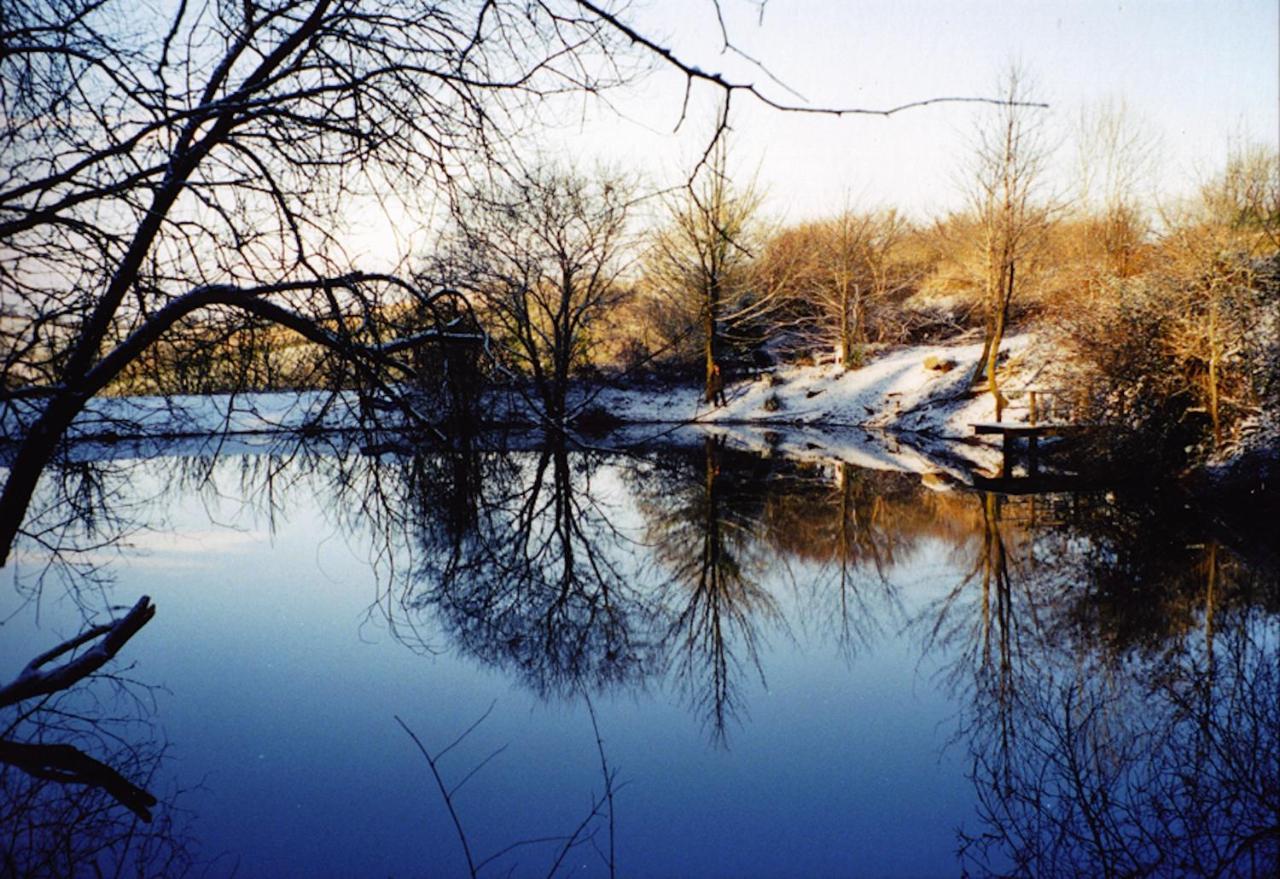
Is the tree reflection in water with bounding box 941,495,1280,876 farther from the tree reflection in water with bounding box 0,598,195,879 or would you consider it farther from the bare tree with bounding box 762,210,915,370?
the bare tree with bounding box 762,210,915,370

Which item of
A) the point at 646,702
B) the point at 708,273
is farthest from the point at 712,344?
the point at 646,702

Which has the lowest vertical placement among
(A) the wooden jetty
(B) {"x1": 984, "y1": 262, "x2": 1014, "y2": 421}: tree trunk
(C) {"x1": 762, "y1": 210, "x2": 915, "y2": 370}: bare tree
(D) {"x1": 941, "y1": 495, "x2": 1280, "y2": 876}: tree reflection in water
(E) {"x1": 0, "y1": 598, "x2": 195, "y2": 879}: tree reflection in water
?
(E) {"x1": 0, "y1": 598, "x2": 195, "y2": 879}: tree reflection in water

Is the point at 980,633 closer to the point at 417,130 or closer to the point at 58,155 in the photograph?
the point at 417,130

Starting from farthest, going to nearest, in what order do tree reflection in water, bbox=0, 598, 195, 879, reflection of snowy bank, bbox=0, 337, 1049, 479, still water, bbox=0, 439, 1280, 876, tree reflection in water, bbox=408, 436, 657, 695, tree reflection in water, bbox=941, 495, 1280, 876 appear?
reflection of snowy bank, bbox=0, 337, 1049, 479 < tree reflection in water, bbox=408, 436, 657, 695 < still water, bbox=0, 439, 1280, 876 < tree reflection in water, bbox=941, 495, 1280, 876 < tree reflection in water, bbox=0, 598, 195, 879

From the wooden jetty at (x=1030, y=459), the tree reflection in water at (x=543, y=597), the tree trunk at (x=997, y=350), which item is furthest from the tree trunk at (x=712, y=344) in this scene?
the tree reflection in water at (x=543, y=597)

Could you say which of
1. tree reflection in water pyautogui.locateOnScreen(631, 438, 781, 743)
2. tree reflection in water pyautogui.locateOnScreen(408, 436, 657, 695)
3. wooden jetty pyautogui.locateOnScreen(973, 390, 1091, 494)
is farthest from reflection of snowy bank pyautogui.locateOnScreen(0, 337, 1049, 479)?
tree reflection in water pyautogui.locateOnScreen(408, 436, 657, 695)

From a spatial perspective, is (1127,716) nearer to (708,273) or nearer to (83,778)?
(83,778)

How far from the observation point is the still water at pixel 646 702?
4609 mm

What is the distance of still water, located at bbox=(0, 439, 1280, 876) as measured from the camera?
4.61m

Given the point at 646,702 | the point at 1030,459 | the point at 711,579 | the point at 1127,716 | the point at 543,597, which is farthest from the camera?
the point at 1030,459

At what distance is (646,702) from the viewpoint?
6793 millimetres

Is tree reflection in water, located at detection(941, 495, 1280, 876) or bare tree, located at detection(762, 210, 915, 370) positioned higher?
bare tree, located at detection(762, 210, 915, 370)

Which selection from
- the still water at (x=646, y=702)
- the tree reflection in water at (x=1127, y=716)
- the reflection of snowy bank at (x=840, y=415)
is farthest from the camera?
the reflection of snowy bank at (x=840, y=415)

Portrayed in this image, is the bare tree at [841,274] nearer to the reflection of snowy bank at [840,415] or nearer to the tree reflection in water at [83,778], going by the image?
the reflection of snowy bank at [840,415]
